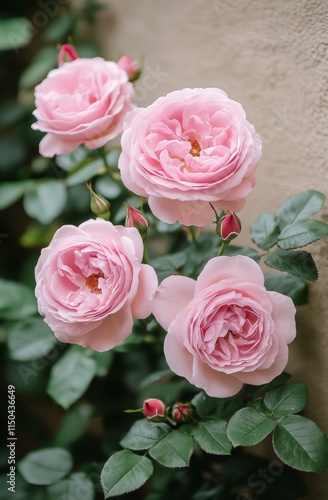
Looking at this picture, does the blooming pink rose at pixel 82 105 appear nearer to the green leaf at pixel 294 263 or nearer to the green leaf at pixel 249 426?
the green leaf at pixel 294 263

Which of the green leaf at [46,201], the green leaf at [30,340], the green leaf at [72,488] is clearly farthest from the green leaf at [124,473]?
the green leaf at [46,201]

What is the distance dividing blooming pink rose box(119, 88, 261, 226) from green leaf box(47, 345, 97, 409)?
0.39m

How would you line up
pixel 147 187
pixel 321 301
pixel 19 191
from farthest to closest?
1. pixel 19 191
2. pixel 321 301
3. pixel 147 187

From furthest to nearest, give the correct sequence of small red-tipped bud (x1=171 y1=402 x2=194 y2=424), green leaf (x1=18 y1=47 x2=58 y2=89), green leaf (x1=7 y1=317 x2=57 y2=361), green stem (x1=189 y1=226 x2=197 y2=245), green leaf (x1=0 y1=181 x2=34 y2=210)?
green leaf (x1=18 y1=47 x2=58 y2=89) < green leaf (x1=0 y1=181 x2=34 y2=210) < green leaf (x1=7 y1=317 x2=57 y2=361) < green stem (x1=189 y1=226 x2=197 y2=245) < small red-tipped bud (x1=171 y1=402 x2=194 y2=424)

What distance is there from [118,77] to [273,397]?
1.48 ft

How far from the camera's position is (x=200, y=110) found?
0.61 meters

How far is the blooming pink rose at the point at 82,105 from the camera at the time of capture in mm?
709

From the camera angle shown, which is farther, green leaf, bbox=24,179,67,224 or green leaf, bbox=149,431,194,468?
green leaf, bbox=24,179,67,224

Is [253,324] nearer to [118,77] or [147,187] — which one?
[147,187]

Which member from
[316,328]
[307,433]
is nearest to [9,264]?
[316,328]

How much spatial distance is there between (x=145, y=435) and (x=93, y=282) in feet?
0.65

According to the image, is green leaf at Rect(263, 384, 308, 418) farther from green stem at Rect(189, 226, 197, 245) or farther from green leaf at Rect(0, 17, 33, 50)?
green leaf at Rect(0, 17, 33, 50)

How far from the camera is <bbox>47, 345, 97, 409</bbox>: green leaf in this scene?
0.87m

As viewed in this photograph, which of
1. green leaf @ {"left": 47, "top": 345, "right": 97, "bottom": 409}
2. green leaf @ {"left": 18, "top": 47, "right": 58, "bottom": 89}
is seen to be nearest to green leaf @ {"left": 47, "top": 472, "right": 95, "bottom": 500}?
green leaf @ {"left": 47, "top": 345, "right": 97, "bottom": 409}
